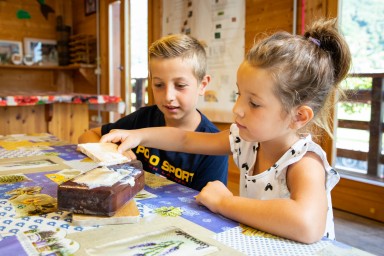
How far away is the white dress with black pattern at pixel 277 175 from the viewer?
81 cm

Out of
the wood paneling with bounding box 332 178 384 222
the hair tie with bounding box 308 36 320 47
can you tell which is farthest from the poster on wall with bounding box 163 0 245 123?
the hair tie with bounding box 308 36 320 47

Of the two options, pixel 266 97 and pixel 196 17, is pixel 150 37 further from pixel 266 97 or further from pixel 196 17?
pixel 266 97

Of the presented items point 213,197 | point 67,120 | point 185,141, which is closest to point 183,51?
point 185,141

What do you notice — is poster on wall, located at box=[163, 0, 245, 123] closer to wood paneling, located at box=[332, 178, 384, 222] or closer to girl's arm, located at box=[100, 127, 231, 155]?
wood paneling, located at box=[332, 178, 384, 222]

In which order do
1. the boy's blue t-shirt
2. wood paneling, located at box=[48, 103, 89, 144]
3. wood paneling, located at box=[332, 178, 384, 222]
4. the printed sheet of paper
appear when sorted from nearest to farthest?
the printed sheet of paper → the boy's blue t-shirt → wood paneling, located at box=[332, 178, 384, 222] → wood paneling, located at box=[48, 103, 89, 144]

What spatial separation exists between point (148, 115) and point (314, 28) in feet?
2.76

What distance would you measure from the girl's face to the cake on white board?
28 cm

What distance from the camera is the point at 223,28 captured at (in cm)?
319

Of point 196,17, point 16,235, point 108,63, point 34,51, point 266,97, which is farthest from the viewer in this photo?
point 34,51

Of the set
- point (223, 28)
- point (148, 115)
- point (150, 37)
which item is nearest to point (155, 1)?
point (150, 37)

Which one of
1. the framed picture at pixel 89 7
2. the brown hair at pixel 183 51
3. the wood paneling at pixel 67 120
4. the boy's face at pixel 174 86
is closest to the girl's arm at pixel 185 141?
the boy's face at pixel 174 86

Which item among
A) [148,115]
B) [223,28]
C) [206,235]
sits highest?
[223,28]

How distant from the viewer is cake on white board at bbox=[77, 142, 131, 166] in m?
0.85

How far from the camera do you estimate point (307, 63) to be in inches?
31.9
